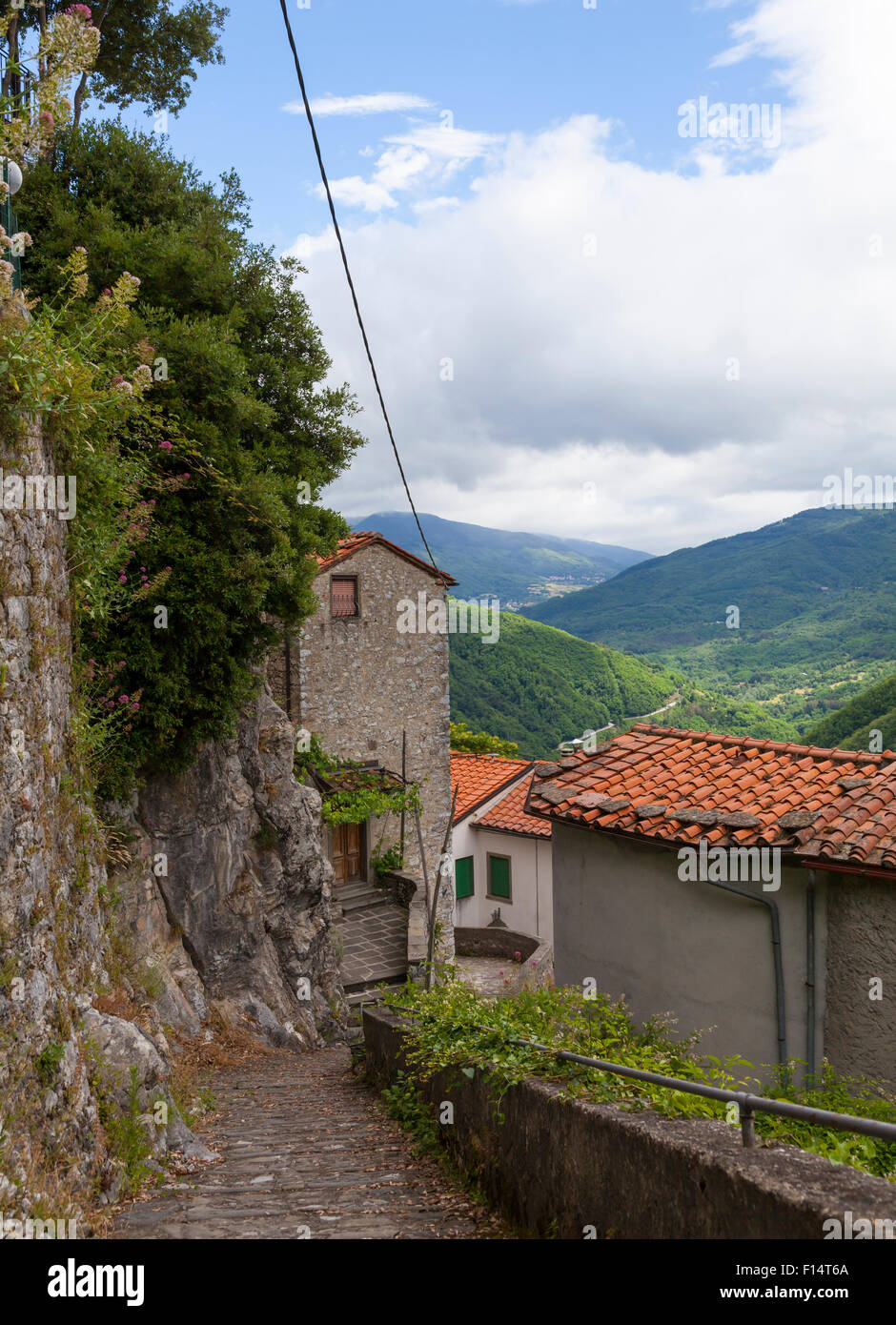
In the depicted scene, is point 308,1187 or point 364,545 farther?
point 364,545

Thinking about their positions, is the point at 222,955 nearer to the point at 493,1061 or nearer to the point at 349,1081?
the point at 349,1081

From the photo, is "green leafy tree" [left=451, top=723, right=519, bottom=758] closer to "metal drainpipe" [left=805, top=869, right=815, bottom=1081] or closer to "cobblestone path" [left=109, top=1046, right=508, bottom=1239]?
"metal drainpipe" [left=805, top=869, right=815, bottom=1081]

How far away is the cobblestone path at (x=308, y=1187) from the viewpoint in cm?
384

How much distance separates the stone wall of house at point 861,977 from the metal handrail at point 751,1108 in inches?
127

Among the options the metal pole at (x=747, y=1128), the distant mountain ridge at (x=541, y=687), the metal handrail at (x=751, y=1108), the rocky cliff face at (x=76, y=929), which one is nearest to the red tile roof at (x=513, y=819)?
the rocky cliff face at (x=76, y=929)

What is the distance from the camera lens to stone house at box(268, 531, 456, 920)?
A: 16.9 meters

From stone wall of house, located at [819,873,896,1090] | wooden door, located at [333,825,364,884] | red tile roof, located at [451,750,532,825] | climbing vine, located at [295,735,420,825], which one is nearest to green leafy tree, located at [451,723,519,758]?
red tile roof, located at [451,750,532,825]

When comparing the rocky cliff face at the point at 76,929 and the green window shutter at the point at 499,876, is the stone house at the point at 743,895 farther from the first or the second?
the green window shutter at the point at 499,876

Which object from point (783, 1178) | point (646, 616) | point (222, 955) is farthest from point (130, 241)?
→ point (646, 616)

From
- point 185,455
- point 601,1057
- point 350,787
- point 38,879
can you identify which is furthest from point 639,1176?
point 350,787

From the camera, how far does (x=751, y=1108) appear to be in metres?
2.85

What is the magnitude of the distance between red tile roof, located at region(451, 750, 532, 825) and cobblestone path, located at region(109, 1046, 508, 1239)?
16.9 meters

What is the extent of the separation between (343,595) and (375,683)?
2034 millimetres

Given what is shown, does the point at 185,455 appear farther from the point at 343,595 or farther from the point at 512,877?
the point at 512,877
